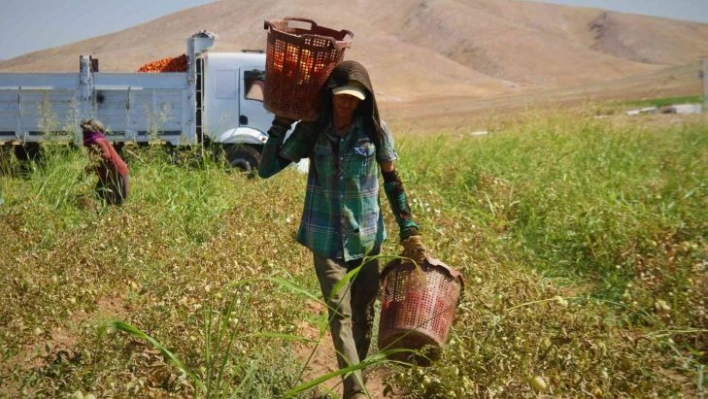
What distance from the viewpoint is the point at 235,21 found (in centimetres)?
7800

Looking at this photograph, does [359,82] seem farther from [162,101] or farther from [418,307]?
[162,101]

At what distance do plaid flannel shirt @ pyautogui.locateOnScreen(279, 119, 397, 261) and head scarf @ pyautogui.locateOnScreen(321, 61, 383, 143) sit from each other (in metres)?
0.06

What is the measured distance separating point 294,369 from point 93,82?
930cm

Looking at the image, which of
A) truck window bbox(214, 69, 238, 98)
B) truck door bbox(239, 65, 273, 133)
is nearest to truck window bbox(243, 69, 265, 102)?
truck door bbox(239, 65, 273, 133)

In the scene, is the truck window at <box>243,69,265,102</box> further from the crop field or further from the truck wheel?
the crop field

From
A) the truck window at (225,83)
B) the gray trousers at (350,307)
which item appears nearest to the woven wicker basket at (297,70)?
the gray trousers at (350,307)

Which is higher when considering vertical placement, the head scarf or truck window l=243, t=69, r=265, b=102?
the head scarf

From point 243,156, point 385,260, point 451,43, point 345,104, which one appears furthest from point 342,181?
point 451,43

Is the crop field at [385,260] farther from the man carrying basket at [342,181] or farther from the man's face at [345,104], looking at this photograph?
the man's face at [345,104]

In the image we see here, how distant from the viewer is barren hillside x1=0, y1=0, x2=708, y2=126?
192 ft

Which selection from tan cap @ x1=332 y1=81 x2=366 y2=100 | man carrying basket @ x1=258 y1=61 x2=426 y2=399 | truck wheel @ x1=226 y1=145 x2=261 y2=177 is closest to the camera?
tan cap @ x1=332 y1=81 x2=366 y2=100

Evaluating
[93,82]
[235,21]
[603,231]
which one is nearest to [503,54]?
[235,21]

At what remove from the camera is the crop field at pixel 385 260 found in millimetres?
3064

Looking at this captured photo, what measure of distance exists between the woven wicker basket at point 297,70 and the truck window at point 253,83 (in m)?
8.64
